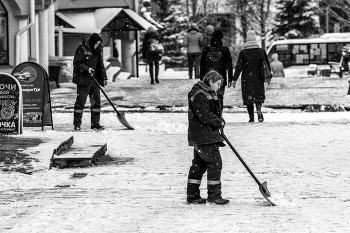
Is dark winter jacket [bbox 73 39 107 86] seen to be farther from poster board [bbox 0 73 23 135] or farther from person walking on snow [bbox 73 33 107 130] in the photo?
poster board [bbox 0 73 23 135]

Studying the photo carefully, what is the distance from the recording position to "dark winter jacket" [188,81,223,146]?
27.9 ft

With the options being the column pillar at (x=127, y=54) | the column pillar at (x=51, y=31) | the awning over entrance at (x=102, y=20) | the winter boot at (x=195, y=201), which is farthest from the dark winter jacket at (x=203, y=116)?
the column pillar at (x=127, y=54)

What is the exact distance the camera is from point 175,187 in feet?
31.2

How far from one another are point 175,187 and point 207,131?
3.68ft

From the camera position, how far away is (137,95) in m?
22.0

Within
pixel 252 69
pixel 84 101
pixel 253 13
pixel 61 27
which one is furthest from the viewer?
pixel 253 13

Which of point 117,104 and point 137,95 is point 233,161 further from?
point 137,95

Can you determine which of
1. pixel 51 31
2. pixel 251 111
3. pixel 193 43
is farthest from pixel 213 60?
pixel 51 31

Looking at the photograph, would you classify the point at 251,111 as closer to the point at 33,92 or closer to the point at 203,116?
the point at 33,92

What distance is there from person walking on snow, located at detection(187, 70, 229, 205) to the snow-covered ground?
191 millimetres

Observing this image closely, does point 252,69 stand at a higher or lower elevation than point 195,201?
higher

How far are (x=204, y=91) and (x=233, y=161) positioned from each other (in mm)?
3107

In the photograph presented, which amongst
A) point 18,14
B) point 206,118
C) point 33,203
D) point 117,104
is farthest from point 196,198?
point 18,14

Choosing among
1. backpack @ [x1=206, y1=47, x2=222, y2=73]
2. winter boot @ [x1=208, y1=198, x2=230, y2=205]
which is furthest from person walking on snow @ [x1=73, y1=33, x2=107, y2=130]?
winter boot @ [x1=208, y1=198, x2=230, y2=205]
